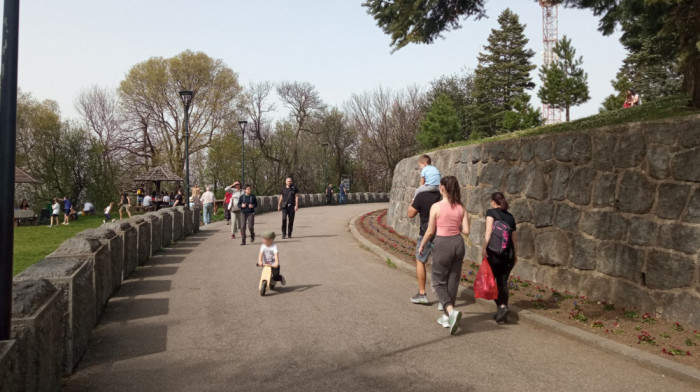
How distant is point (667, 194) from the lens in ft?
20.9

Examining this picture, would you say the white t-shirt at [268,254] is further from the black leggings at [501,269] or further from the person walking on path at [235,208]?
the person walking on path at [235,208]

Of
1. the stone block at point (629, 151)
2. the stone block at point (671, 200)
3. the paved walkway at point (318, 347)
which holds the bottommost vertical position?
the paved walkway at point (318, 347)

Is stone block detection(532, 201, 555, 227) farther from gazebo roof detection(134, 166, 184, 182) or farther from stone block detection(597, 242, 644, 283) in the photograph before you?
gazebo roof detection(134, 166, 184, 182)

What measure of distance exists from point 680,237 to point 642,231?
565 millimetres

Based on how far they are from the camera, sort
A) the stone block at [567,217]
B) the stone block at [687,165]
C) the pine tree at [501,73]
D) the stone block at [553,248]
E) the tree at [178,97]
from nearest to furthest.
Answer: the stone block at [687,165], the stone block at [567,217], the stone block at [553,248], the pine tree at [501,73], the tree at [178,97]

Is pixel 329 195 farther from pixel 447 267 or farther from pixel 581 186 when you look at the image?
pixel 447 267

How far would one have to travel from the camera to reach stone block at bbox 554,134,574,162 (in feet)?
27.0

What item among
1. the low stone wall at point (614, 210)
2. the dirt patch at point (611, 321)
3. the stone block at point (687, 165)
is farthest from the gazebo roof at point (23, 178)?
the stone block at point (687, 165)

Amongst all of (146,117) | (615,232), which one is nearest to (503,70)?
(146,117)

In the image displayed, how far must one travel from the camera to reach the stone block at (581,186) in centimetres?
769

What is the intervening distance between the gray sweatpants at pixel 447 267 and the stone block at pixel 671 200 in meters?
2.50

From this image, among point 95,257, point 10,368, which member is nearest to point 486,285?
point 95,257

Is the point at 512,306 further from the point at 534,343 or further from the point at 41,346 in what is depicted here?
the point at 41,346

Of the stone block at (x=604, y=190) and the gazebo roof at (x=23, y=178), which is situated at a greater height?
the gazebo roof at (x=23, y=178)
